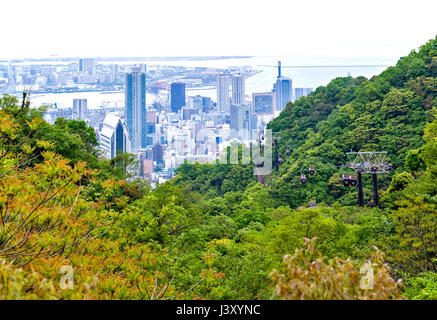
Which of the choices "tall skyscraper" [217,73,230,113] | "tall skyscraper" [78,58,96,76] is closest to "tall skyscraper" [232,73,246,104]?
"tall skyscraper" [217,73,230,113]

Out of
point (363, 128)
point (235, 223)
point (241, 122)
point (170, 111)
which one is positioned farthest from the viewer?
point (170, 111)

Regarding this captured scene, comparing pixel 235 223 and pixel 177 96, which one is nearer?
pixel 235 223

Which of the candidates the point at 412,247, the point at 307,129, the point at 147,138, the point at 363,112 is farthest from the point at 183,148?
the point at 412,247

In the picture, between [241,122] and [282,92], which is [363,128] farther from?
[282,92]

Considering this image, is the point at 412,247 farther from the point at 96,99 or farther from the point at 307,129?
the point at 96,99

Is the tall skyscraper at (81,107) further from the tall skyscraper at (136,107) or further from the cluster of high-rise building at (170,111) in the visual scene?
the tall skyscraper at (136,107)

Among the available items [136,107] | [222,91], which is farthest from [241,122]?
[136,107]

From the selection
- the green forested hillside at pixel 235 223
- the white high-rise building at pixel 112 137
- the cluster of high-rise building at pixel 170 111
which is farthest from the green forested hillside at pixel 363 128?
the white high-rise building at pixel 112 137
